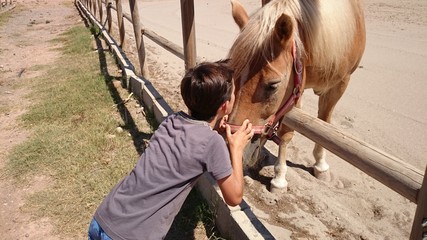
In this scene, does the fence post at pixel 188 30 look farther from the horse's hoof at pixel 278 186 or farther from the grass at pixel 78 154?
the horse's hoof at pixel 278 186

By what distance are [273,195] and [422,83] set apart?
3.63 metres

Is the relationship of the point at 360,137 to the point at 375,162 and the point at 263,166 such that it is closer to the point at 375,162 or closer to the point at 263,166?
the point at 263,166

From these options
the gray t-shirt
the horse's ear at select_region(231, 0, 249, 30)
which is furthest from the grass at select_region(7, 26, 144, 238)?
the horse's ear at select_region(231, 0, 249, 30)

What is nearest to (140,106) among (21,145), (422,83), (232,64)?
(21,145)

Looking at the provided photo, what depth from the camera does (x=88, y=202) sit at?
9.59 feet

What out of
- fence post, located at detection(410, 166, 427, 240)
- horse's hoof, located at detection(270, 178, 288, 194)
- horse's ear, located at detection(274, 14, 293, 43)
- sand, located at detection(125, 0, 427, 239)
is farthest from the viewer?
horse's hoof, located at detection(270, 178, 288, 194)

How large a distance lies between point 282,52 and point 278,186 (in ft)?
4.76

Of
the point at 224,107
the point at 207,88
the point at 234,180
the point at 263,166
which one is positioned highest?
the point at 207,88

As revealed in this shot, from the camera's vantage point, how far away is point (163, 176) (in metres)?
1.61

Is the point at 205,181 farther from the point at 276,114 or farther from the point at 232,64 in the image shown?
the point at 232,64

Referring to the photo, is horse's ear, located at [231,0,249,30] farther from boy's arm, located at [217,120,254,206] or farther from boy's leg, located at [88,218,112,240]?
boy's leg, located at [88,218,112,240]

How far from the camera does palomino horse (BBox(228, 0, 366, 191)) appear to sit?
2.06 m

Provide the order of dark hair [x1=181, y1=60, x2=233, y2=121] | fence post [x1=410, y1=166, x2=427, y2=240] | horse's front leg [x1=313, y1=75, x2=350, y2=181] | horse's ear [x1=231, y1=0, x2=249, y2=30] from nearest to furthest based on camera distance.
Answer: fence post [x1=410, y1=166, x2=427, y2=240] < dark hair [x1=181, y1=60, x2=233, y2=121] < horse's ear [x1=231, y1=0, x2=249, y2=30] < horse's front leg [x1=313, y1=75, x2=350, y2=181]

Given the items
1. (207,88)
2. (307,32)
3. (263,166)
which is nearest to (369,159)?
(207,88)
